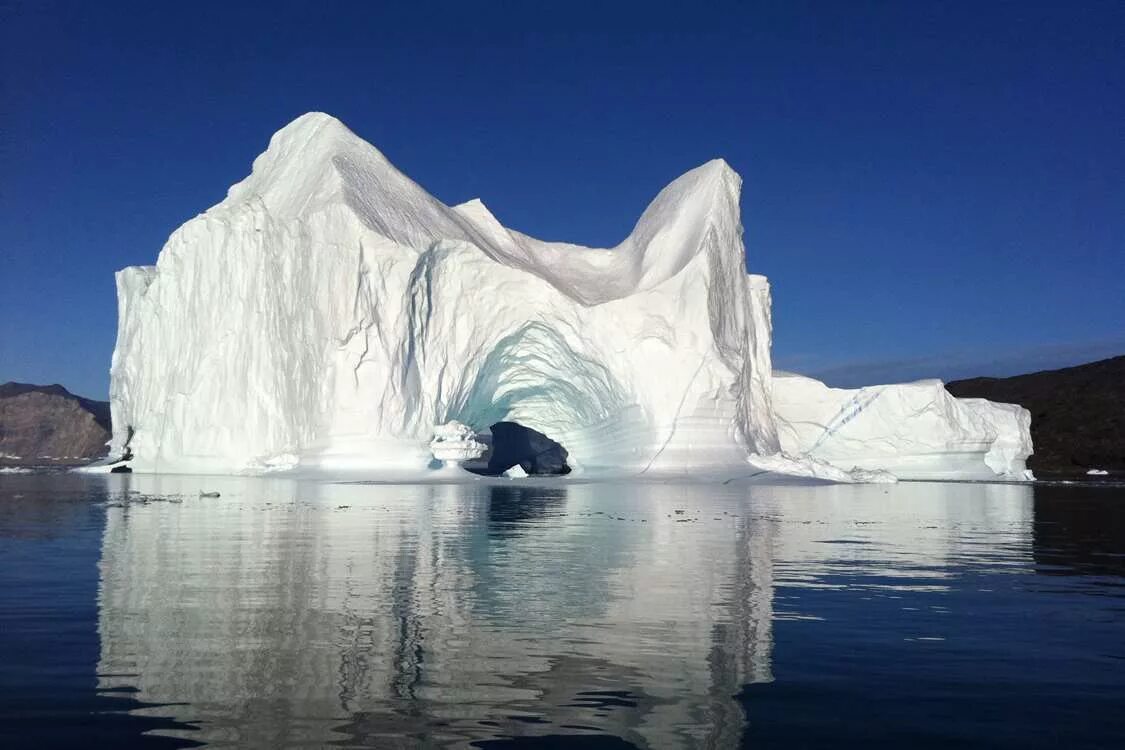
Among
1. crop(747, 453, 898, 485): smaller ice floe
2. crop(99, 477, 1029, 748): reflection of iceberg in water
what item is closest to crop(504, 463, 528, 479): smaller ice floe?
crop(747, 453, 898, 485): smaller ice floe

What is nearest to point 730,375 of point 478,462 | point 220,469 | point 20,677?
point 220,469

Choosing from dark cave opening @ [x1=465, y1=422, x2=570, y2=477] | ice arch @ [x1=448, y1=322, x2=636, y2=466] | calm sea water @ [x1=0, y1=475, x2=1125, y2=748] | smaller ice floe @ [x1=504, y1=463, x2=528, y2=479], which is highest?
ice arch @ [x1=448, y1=322, x2=636, y2=466]

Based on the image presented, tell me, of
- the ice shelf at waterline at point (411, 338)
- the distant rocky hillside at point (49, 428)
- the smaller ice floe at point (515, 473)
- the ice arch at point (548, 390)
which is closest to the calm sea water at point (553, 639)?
the ice shelf at waterline at point (411, 338)

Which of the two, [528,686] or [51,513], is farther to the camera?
[51,513]

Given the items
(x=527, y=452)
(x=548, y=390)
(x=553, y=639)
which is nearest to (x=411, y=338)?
(x=548, y=390)

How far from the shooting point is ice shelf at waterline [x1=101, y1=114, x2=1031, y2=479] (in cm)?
3344

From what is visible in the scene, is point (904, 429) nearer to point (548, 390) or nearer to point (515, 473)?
point (548, 390)

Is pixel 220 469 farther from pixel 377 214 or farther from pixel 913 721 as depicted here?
pixel 913 721

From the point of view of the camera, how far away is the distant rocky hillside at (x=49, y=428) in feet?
271

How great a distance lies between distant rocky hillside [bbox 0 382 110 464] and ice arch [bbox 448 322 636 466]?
56.2 metres

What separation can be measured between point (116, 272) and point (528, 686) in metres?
43.8

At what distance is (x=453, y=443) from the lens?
31688 mm

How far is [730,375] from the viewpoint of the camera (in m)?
33.8

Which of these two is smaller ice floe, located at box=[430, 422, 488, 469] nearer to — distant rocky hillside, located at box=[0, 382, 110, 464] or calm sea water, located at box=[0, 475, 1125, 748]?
calm sea water, located at box=[0, 475, 1125, 748]
